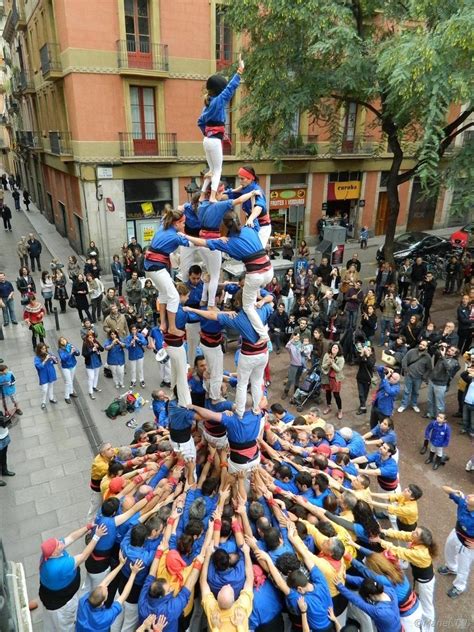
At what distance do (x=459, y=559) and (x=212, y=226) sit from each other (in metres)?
5.26

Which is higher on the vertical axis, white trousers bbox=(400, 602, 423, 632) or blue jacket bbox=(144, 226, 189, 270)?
blue jacket bbox=(144, 226, 189, 270)

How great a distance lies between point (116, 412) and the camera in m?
10.2

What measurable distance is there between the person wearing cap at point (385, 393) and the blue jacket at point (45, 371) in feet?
21.7

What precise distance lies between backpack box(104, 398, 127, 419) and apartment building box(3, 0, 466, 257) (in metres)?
11.0

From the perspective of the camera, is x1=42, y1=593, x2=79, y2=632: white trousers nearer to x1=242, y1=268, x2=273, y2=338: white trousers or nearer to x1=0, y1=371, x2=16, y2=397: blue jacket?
x1=242, y1=268, x2=273, y2=338: white trousers

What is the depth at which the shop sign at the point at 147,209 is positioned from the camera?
20.4m

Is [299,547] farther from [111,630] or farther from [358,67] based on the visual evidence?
[358,67]

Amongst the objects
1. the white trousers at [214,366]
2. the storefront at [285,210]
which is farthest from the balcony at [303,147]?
the white trousers at [214,366]

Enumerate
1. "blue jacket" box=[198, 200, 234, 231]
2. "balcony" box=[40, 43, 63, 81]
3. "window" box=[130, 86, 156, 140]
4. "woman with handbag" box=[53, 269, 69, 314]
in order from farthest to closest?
"window" box=[130, 86, 156, 140] → "balcony" box=[40, 43, 63, 81] → "woman with handbag" box=[53, 269, 69, 314] → "blue jacket" box=[198, 200, 234, 231]

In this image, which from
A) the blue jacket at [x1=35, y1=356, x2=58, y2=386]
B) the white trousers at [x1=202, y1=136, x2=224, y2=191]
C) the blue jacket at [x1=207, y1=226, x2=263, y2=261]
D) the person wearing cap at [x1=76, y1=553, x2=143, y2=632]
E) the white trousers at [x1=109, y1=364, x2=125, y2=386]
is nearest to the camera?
the person wearing cap at [x1=76, y1=553, x2=143, y2=632]

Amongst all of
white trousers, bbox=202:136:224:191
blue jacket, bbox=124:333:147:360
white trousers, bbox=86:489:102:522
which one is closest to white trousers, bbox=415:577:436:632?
white trousers, bbox=86:489:102:522

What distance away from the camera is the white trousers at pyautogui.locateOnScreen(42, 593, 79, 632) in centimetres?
514

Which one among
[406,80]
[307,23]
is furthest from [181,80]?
[406,80]

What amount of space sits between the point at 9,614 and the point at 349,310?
1113 centimetres
